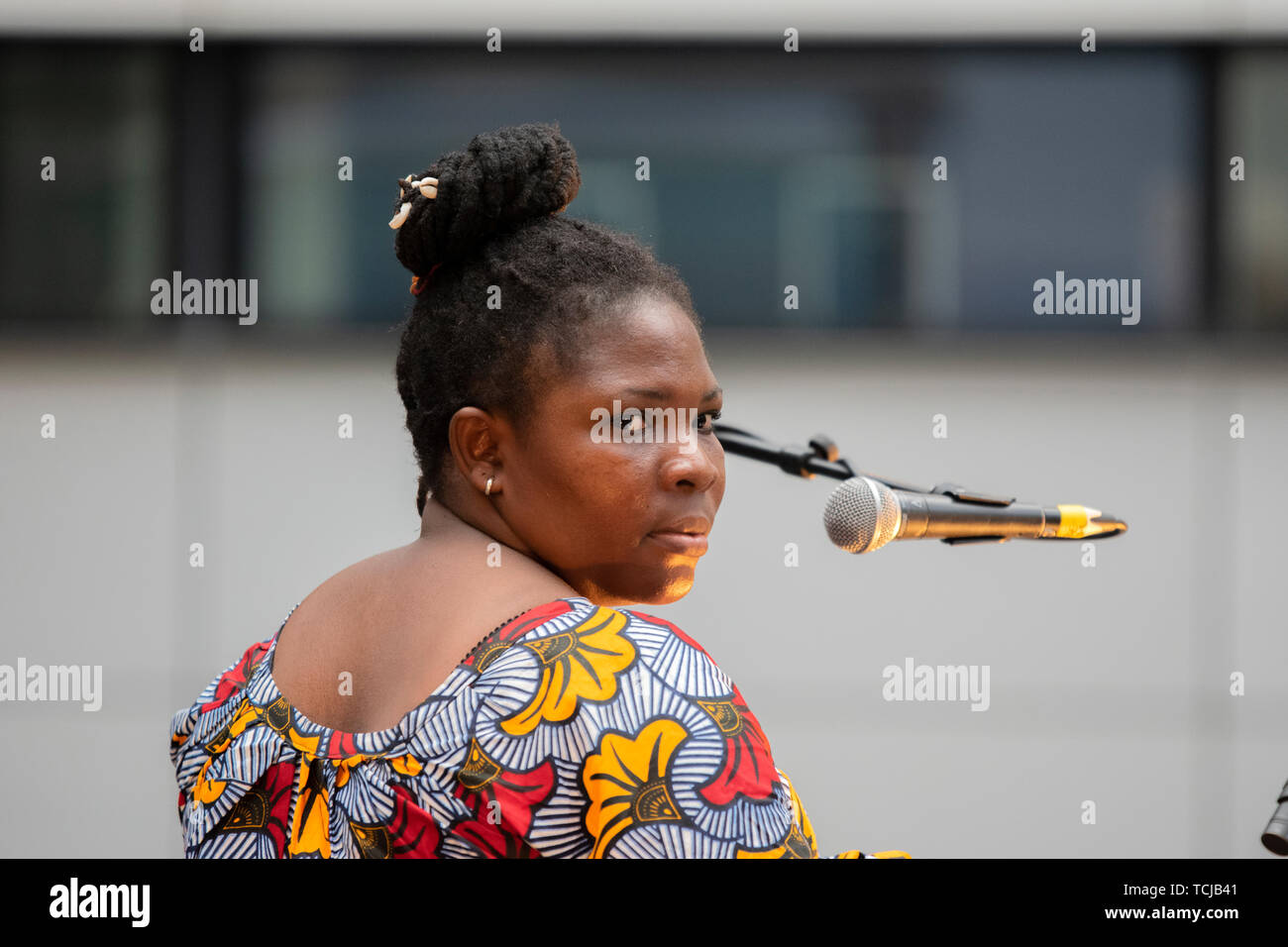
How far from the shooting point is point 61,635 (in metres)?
4.72

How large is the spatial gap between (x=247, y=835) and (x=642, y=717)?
1.87 ft

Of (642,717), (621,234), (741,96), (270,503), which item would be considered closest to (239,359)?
(270,503)

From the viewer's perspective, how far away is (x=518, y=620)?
4.84 feet

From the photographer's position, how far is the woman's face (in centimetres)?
166

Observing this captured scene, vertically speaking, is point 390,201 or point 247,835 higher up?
point 390,201

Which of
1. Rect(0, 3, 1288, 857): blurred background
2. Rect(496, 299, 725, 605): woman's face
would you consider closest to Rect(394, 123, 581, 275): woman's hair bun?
Rect(496, 299, 725, 605): woman's face

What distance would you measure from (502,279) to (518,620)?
524mm

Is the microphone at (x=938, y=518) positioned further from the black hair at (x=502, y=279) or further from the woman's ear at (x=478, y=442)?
the woman's ear at (x=478, y=442)

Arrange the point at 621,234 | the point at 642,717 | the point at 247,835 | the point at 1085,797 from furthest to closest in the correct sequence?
1. the point at 1085,797
2. the point at 621,234
3. the point at 247,835
4. the point at 642,717

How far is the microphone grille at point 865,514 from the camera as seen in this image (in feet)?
5.78

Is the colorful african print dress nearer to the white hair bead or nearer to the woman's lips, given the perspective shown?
the woman's lips

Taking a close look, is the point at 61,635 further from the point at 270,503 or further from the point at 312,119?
the point at 312,119

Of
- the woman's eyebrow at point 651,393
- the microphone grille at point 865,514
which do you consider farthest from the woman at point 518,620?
the microphone grille at point 865,514
